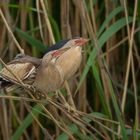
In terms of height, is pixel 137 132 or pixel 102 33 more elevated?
pixel 102 33

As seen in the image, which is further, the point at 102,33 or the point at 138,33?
the point at 138,33

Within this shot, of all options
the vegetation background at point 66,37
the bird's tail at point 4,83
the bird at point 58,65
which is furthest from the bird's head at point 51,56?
the vegetation background at point 66,37

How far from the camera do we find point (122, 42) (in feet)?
6.64

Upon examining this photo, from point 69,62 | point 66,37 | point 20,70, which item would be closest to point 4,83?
point 20,70

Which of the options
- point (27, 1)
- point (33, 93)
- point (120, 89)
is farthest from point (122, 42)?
point (33, 93)

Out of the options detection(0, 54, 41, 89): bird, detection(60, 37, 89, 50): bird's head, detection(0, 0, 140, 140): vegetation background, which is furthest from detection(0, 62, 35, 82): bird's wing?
detection(0, 0, 140, 140): vegetation background

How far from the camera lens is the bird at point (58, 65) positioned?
141cm

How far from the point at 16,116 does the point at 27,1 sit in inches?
16.0

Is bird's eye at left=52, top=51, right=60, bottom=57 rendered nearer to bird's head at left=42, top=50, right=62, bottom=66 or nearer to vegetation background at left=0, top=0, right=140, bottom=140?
bird's head at left=42, top=50, right=62, bottom=66

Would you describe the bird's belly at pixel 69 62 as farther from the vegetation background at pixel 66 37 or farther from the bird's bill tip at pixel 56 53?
the vegetation background at pixel 66 37

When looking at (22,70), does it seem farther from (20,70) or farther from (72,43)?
(72,43)

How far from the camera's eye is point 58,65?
56.3 inches

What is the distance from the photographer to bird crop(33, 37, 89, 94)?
1.41 m

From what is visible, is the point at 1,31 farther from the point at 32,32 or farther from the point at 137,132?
the point at 137,132
